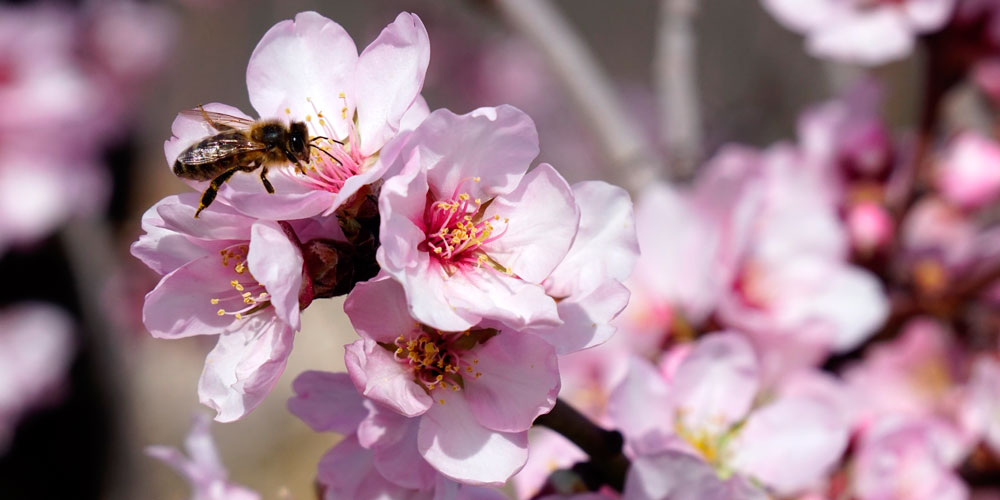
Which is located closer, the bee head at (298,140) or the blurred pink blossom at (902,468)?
the bee head at (298,140)

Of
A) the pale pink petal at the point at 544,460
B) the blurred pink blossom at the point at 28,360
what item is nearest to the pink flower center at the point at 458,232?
the pale pink petal at the point at 544,460

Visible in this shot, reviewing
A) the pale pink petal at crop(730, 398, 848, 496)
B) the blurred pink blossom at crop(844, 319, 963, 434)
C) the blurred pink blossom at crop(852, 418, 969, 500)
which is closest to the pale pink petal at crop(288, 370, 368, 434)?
the pale pink petal at crop(730, 398, 848, 496)

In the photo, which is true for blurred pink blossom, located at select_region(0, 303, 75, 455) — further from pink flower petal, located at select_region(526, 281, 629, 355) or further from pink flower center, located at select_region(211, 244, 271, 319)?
pink flower petal, located at select_region(526, 281, 629, 355)

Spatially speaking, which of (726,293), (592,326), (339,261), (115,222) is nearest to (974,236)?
(726,293)

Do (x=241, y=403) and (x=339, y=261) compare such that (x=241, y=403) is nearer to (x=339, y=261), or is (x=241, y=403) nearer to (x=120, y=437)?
(x=339, y=261)

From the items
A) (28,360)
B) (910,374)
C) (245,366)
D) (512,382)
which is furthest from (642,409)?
(28,360)

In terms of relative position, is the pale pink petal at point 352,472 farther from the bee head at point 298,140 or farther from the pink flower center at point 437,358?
the bee head at point 298,140
